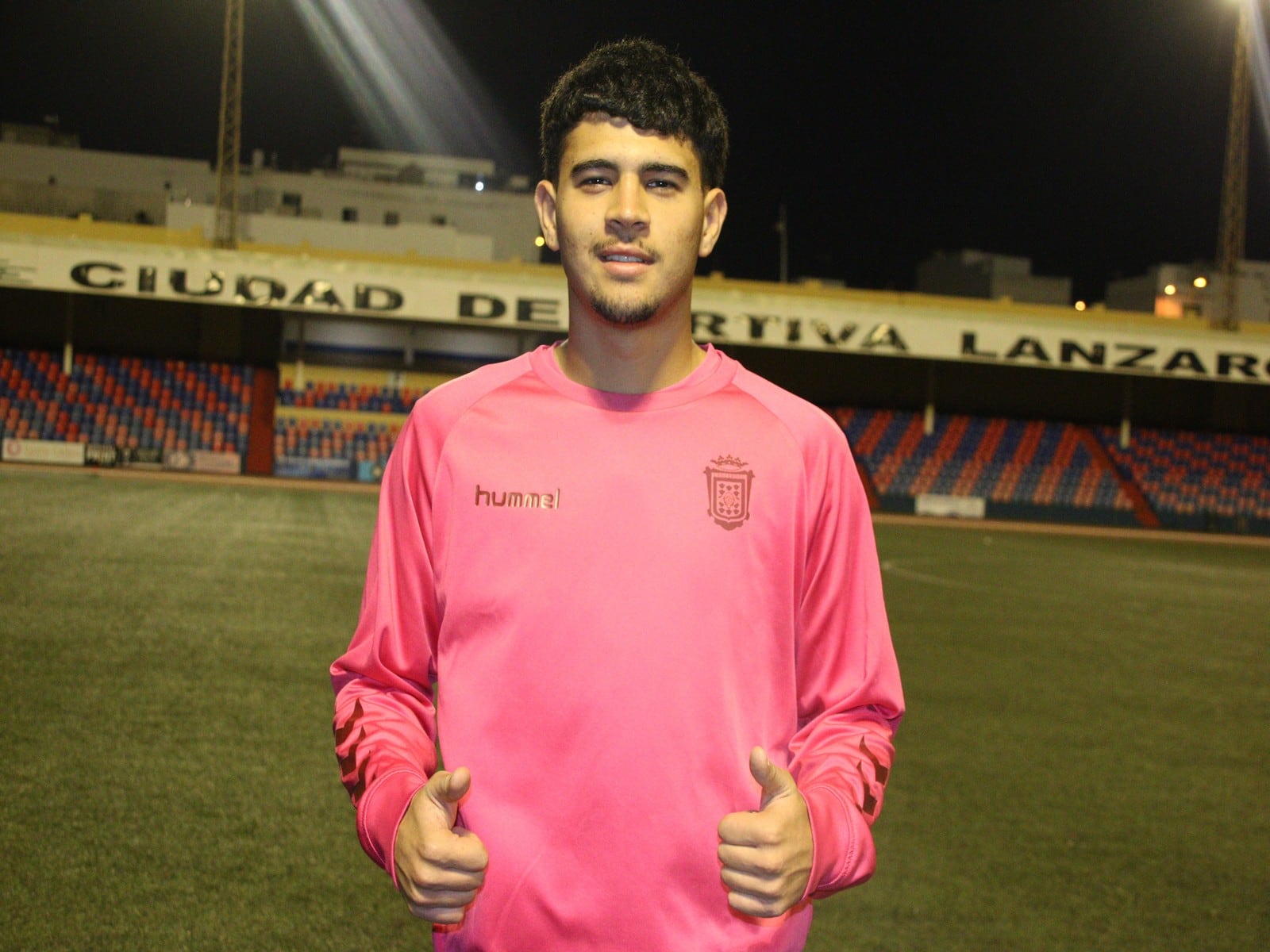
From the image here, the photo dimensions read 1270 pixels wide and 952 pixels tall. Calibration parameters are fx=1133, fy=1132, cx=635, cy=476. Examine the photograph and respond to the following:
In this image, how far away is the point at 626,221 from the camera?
71.9 inches

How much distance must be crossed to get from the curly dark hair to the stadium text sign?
28.4 metres

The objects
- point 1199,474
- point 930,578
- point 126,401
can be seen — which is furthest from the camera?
point 1199,474

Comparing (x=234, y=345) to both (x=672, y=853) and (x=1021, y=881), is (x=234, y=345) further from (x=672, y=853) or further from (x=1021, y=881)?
(x=672, y=853)

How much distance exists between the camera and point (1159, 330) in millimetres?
32906

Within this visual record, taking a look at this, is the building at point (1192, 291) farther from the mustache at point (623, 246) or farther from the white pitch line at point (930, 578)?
the mustache at point (623, 246)

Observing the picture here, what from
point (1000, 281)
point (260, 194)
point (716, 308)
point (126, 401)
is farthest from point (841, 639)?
point (1000, 281)

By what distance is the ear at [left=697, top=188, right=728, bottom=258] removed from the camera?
1.99 metres

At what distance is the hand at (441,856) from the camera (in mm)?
1532

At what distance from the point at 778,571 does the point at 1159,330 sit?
3477cm

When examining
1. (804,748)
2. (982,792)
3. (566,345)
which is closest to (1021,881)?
(982,792)

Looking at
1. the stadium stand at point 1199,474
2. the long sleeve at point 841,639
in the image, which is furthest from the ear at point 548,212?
the stadium stand at point 1199,474

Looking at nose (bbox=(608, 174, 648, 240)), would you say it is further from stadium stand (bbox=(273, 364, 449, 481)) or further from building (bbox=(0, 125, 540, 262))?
building (bbox=(0, 125, 540, 262))

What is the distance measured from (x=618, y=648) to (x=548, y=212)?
79 centimetres

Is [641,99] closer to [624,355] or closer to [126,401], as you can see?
[624,355]
